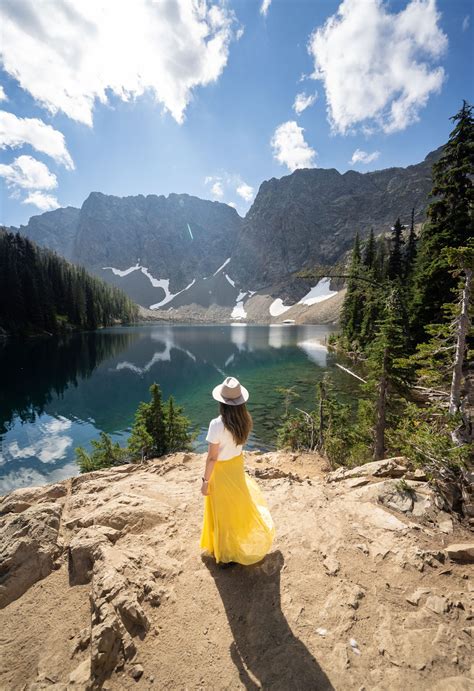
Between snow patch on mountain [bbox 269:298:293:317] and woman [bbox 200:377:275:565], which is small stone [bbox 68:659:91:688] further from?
snow patch on mountain [bbox 269:298:293:317]

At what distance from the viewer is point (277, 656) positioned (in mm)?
3043

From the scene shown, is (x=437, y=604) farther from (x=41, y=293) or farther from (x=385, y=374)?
(x=41, y=293)

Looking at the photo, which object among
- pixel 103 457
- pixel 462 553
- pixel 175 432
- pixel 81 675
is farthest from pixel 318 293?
pixel 81 675

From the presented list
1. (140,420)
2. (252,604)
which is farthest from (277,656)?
(140,420)

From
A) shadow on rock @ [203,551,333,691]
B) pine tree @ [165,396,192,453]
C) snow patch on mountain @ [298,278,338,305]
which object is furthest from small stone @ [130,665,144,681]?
snow patch on mountain @ [298,278,338,305]

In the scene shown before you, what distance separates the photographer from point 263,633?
3318 millimetres

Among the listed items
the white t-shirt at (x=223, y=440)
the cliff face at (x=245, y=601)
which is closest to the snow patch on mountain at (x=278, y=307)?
the cliff face at (x=245, y=601)

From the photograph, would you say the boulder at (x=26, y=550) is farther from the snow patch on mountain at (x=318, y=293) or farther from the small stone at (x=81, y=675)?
the snow patch on mountain at (x=318, y=293)

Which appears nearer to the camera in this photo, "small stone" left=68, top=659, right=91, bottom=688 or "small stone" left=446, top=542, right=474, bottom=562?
"small stone" left=68, top=659, right=91, bottom=688

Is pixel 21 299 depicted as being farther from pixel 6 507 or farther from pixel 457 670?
pixel 457 670

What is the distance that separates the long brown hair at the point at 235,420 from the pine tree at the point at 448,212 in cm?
1836

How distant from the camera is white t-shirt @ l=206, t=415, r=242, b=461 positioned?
393 cm

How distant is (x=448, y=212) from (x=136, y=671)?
1028 inches

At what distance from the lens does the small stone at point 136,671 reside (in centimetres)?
289
